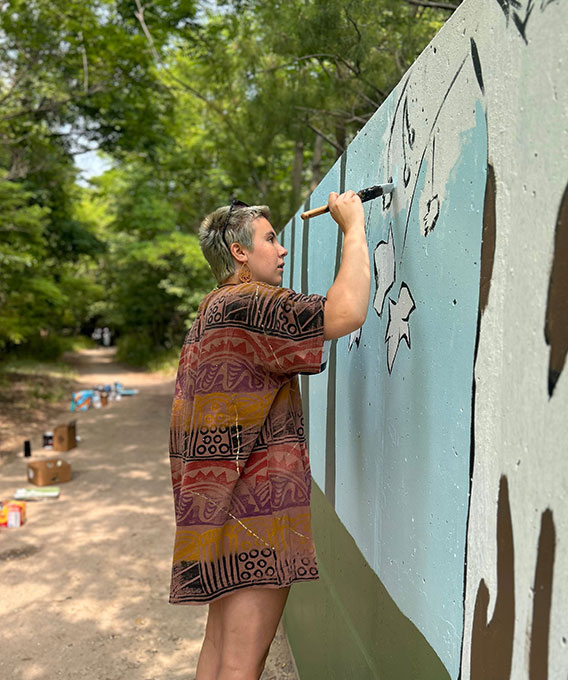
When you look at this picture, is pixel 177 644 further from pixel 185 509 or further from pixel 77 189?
pixel 77 189

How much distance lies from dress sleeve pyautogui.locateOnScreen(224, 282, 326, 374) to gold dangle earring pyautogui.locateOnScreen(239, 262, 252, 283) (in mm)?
186

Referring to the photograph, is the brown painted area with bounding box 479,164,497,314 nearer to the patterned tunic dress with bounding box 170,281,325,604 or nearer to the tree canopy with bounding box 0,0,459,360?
the patterned tunic dress with bounding box 170,281,325,604

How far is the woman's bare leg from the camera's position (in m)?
1.84

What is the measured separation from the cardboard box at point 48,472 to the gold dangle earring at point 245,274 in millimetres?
5728

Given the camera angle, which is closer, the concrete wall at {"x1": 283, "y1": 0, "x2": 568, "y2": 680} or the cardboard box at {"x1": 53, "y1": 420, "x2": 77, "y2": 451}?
the concrete wall at {"x1": 283, "y1": 0, "x2": 568, "y2": 680}

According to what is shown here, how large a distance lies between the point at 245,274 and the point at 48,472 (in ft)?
19.0

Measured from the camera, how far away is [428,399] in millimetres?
1513

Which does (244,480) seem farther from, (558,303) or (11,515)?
(11,515)

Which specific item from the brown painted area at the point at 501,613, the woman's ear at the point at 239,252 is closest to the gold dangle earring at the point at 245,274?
the woman's ear at the point at 239,252

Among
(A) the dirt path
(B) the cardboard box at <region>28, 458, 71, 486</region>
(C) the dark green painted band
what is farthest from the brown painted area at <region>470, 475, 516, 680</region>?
(B) the cardboard box at <region>28, 458, 71, 486</region>

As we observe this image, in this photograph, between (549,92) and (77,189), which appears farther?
(77,189)

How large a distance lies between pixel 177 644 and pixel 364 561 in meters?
2.05

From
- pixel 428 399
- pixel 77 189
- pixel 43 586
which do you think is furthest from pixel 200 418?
pixel 77 189

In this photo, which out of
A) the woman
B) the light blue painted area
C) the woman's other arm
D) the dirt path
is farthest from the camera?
the dirt path
